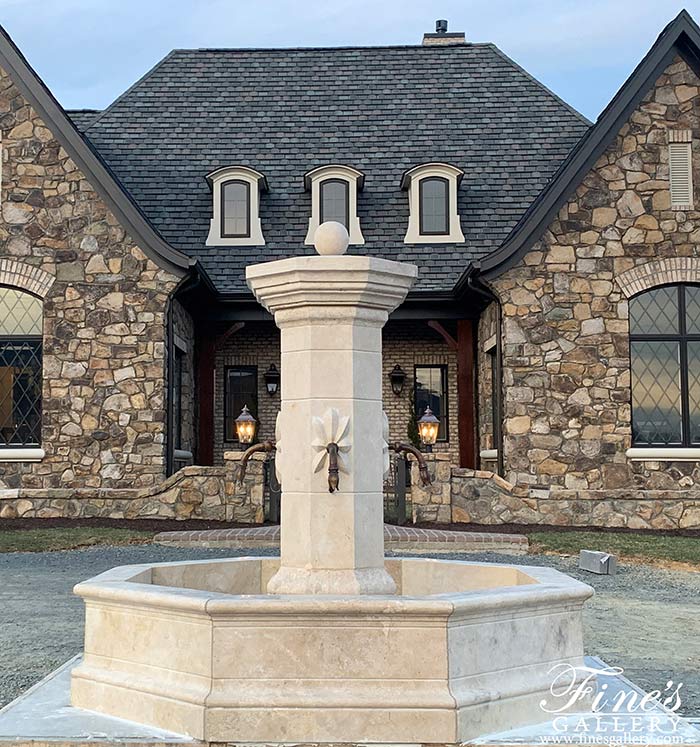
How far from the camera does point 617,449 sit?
A: 1547 centimetres

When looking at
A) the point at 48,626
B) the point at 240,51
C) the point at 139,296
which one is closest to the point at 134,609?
the point at 48,626

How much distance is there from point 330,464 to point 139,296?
34.7 ft

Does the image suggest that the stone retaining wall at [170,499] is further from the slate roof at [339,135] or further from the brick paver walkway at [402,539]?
the slate roof at [339,135]

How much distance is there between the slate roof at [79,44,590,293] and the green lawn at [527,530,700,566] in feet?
18.1

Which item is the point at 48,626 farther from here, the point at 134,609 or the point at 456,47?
the point at 456,47

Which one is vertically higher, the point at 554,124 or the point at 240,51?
the point at 240,51

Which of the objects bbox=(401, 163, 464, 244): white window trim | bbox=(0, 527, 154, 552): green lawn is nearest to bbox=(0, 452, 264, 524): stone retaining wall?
bbox=(0, 527, 154, 552): green lawn

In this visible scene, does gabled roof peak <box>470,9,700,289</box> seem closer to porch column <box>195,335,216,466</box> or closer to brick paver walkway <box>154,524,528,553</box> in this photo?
brick paver walkway <box>154,524,528,553</box>

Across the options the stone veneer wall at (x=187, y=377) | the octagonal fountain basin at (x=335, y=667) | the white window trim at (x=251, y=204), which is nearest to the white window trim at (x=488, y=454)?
the stone veneer wall at (x=187, y=377)

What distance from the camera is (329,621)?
4875 mm

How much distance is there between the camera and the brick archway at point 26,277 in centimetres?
1581

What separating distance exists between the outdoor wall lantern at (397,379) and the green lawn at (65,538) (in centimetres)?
682

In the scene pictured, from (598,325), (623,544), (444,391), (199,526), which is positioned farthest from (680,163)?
(199,526)

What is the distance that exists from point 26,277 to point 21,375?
60.2 inches
